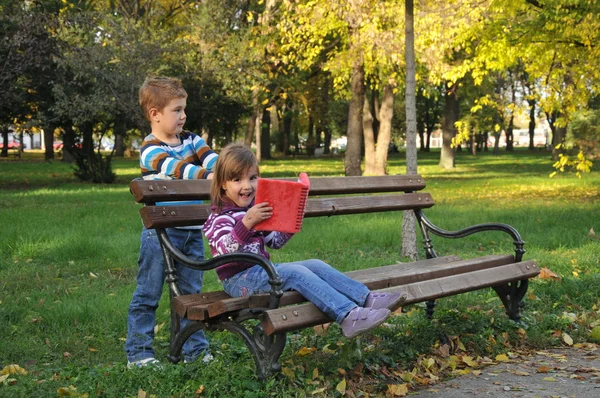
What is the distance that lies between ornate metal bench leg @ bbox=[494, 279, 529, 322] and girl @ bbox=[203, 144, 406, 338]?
159 centimetres

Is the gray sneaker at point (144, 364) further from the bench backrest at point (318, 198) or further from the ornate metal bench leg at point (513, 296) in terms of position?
the ornate metal bench leg at point (513, 296)

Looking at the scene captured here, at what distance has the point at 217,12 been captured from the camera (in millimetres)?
27938

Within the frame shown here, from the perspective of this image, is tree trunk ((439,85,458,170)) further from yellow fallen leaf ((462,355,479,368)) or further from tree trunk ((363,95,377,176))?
yellow fallen leaf ((462,355,479,368))

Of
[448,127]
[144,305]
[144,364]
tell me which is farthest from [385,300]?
[448,127]

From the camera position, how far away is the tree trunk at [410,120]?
851cm

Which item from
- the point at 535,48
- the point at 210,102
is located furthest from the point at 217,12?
the point at 535,48

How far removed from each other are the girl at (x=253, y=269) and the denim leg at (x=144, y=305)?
0.61 m

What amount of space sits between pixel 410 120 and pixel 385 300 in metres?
4.73

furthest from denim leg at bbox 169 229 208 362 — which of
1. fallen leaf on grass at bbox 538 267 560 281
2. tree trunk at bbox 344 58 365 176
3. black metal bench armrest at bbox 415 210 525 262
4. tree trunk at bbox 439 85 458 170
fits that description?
tree trunk at bbox 439 85 458 170

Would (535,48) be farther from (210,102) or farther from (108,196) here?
(210,102)

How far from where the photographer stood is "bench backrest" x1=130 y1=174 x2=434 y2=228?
4.31 meters

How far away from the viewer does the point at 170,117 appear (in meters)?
4.52

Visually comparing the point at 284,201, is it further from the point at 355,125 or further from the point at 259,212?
the point at 355,125

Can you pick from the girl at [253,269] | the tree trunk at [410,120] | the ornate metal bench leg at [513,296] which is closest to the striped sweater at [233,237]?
the girl at [253,269]
